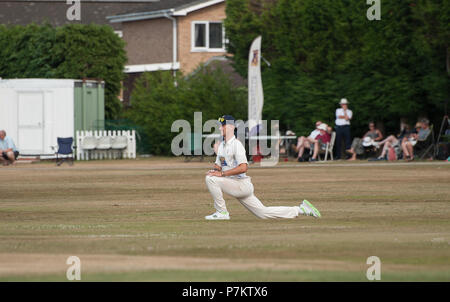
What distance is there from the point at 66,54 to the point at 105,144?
19.0 ft

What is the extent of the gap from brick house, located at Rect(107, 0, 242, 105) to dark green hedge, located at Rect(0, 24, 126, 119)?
10.6 meters

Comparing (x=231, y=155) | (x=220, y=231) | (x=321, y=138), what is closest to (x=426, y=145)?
(x=321, y=138)

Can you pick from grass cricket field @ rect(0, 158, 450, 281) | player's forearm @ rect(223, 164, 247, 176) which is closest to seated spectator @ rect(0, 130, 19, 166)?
grass cricket field @ rect(0, 158, 450, 281)

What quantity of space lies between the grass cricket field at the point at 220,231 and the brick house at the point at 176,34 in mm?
30637

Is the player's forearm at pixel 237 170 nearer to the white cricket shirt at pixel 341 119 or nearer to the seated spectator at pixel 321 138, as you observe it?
the white cricket shirt at pixel 341 119

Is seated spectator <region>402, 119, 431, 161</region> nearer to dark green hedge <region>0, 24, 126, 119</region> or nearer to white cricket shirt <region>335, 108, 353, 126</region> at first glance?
white cricket shirt <region>335, 108, 353, 126</region>

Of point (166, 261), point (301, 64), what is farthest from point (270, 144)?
point (166, 261)

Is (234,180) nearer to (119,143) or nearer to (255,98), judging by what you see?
(255,98)

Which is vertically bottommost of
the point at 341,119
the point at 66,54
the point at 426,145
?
the point at 426,145

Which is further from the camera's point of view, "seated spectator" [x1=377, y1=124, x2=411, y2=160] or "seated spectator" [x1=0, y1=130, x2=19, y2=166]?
"seated spectator" [x1=0, y1=130, x2=19, y2=166]

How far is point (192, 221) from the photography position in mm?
14930

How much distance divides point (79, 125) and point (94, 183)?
16356 millimetres

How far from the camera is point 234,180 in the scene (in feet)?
48.2

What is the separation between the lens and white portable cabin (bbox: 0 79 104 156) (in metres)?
39.1
